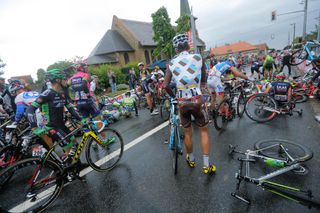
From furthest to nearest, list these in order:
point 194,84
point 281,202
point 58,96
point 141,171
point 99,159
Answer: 1. point 99,159
2. point 141,171
3. point 58,96
4. point 194,84
5. point 281,202

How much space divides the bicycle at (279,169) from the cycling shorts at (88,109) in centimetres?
342

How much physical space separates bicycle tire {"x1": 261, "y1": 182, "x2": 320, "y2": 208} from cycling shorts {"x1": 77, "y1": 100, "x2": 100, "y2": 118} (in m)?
3.97

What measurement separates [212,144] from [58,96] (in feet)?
11.3

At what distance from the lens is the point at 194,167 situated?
338 centimetres

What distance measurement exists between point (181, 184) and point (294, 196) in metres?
1.51

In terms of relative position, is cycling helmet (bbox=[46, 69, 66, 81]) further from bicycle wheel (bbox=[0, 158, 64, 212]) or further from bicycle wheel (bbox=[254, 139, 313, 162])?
bicycle wheel (bbox=[254, 139, 313, 162])

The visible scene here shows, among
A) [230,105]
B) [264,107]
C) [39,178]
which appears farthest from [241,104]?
[39,178]

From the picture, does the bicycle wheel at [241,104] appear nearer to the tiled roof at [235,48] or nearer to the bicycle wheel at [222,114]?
the bicycle wheel at [222,114]

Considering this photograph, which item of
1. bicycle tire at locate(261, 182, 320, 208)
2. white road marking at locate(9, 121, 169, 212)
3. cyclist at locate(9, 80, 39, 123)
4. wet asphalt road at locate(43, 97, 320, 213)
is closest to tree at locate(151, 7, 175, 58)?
white road marking at locate(9, 121, 169, 212)

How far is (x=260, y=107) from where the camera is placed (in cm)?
533

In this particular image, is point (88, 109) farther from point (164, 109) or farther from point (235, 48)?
point (235, 48)

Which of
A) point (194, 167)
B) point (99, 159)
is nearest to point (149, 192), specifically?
point (194, 167)

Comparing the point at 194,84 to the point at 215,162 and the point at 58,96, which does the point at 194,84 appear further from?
the point at 58,96

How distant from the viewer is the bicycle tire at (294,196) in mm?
1969
